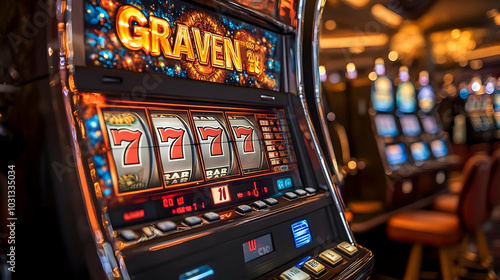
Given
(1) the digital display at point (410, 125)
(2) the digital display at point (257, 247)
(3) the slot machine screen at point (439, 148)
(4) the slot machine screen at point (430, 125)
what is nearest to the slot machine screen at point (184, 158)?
(2) the digital display at point (257, 247)

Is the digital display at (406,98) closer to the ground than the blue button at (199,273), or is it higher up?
higher up

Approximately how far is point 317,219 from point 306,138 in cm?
27

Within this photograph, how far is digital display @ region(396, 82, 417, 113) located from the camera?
4602mm

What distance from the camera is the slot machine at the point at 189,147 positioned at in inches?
27.8

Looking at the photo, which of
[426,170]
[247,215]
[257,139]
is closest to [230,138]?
[257,139]

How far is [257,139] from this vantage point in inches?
48.9

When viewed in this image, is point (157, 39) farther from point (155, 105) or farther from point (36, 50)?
→ point (36, 50)

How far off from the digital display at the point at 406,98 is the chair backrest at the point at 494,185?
167cm

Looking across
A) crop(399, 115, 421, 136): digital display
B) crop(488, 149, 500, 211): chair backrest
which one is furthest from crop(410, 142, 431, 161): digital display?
crop(488, 149, 500, 211): chair backrest

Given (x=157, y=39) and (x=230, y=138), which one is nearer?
(x=157, y=39)

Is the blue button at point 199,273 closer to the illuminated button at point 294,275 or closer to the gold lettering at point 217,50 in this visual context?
the illuminated button at point 294,275

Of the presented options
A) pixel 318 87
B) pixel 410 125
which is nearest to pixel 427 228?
pixel 318 87

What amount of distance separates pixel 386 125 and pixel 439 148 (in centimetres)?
118

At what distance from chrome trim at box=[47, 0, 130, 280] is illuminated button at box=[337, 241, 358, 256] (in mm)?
719
